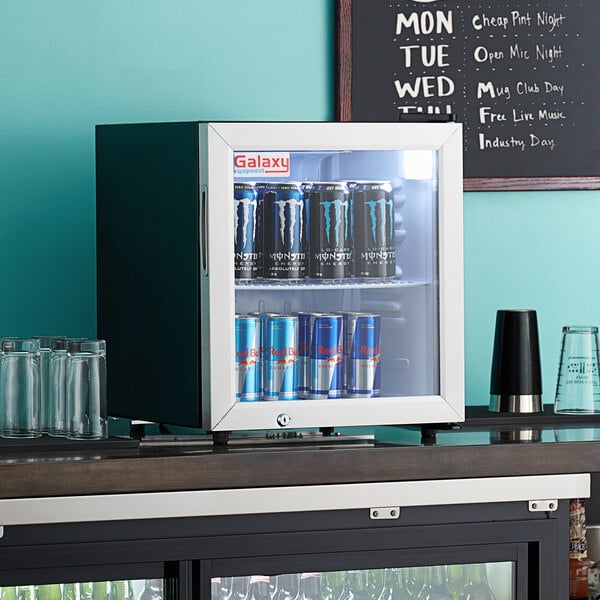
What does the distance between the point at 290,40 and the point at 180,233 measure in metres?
0.71

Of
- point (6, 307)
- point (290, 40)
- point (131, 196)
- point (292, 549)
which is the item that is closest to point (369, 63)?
point (290, 40)

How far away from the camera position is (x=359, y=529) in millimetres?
1905

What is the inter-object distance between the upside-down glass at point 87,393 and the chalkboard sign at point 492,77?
85cm

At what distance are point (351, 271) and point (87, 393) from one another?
531mm

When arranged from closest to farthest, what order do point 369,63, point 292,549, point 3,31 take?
point 292,549 → point 3,31 → point 369,63

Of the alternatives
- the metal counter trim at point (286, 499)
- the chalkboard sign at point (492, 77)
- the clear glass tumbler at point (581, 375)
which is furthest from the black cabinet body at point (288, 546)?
the chalkboard sign at point (492, 77)

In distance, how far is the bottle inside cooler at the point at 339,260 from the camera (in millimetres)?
1992

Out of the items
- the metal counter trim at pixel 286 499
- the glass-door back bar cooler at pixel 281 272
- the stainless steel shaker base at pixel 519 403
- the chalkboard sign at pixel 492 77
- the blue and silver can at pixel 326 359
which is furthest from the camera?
the chalkboard sign at pixel 492 77

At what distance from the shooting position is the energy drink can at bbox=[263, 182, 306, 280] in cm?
201

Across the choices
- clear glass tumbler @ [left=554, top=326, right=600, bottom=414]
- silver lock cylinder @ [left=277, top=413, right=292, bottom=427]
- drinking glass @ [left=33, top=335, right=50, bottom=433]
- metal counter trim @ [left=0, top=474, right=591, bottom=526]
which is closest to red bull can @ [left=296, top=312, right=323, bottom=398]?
silver lock cylinder @ [left=277, top=413, right=292, bottom=427]

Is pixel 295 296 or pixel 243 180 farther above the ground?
pixel 243 180

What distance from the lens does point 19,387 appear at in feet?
6.41

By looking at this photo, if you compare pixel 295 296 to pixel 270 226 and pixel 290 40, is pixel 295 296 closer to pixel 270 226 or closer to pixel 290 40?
pixel 270 226

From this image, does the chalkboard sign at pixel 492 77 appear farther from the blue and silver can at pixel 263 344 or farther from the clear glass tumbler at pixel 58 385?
the clear glass tumbler at pixel 58 385
